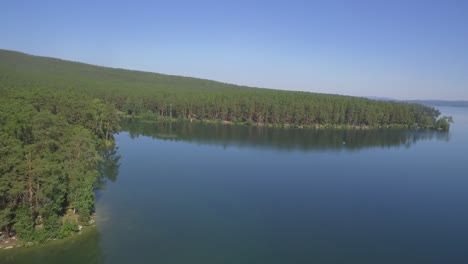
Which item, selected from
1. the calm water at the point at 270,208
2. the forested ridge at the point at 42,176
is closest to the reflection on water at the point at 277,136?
the calm water at the point at 270,208

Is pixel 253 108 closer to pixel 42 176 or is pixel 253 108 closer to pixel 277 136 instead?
pixel 277 136

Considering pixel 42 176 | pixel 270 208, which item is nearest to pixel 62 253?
pixel 42 176

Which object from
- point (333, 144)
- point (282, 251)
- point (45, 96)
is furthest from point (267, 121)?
point (282, 251)

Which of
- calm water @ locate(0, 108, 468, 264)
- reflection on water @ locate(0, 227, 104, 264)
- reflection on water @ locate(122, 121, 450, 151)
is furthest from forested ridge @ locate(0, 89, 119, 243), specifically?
reflection on water @ locate(122, 121, 450, 151)

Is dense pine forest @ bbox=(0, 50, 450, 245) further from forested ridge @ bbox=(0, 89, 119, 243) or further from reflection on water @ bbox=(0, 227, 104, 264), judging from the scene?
reflection on water @ bbox=(0, 227, 104, 264)

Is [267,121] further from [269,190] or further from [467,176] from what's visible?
[269,190]

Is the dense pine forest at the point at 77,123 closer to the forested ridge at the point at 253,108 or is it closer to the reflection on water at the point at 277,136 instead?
the forested ridge at the point at 253,108
